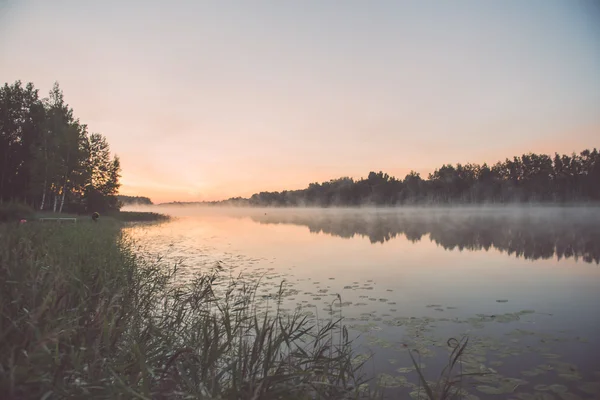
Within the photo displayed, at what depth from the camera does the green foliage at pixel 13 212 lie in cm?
2606

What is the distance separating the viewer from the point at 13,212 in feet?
88.0

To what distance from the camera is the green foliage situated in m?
26.1

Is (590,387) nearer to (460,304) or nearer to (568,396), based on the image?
(568,396)

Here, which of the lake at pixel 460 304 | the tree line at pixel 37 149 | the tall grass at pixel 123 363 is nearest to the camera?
the tall grass at pixel 123 363

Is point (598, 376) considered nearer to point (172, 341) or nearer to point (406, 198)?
point (172, 341)

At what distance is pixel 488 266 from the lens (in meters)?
17.2

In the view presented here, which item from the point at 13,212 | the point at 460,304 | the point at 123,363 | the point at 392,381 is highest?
the point at 13,212

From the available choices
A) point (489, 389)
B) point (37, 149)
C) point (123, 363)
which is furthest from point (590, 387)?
point (37, 149)


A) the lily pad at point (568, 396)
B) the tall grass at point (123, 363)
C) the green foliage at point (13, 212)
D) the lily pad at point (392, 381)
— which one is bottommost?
the lily pad at point (392, 381)

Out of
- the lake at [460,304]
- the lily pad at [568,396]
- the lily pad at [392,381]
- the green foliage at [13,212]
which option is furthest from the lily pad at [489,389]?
the green foliage at [13,212]

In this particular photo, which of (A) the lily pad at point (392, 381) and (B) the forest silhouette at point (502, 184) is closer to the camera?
(A) the lily pad at point (392, 381)

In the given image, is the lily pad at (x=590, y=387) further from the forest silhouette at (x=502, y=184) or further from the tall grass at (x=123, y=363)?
the forest silhouette at (x=502, y=184)

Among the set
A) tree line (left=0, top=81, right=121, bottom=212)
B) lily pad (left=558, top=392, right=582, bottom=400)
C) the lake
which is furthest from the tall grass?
tree line (left=0, top=81, right=121, bottom=212)

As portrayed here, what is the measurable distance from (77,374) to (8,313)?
1895 millimetres
